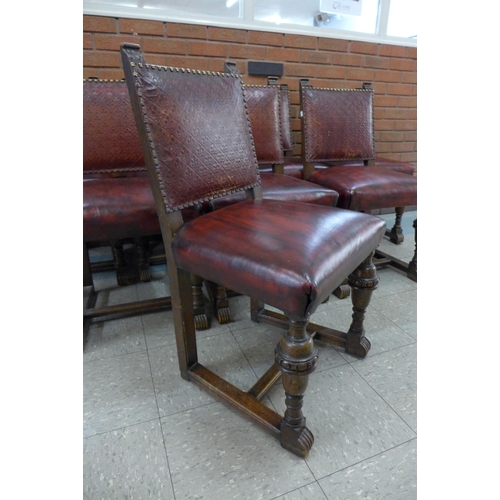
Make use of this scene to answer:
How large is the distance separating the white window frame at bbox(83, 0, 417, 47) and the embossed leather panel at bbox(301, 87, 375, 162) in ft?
2.02

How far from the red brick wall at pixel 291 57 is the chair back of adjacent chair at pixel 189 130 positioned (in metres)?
1.06

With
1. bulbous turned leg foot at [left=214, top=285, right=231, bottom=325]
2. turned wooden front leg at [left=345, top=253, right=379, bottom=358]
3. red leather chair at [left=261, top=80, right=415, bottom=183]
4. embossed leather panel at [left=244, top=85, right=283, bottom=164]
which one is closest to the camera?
turned wooden front leg at [left=345, top=253, right=379, bottom=358]

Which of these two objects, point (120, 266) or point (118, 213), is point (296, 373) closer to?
point (118, 213)

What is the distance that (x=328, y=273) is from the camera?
78 cm

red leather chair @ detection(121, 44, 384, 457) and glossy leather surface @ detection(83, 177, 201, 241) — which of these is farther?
glossy leather surface @ detection(83, 177, 201, 241)

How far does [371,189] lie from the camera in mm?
1558

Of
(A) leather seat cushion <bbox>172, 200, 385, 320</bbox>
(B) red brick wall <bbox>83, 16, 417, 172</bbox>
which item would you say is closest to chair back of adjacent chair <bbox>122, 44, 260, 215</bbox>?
(A) leather seat cushion <bbox>172, 200, 385, 320</bbox>

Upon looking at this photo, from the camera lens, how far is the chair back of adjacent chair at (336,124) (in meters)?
1.91

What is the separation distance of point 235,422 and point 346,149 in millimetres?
1624

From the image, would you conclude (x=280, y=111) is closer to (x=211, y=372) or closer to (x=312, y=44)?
(x=312, y=44)

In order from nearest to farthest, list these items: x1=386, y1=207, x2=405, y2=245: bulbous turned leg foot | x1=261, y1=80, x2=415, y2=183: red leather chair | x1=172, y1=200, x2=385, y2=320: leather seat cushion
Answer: x1=172, y1=200, x2=385, y2=320: leather seat cushion, x1=261, y1=80, x2=415, y2=183: red leather chair, x1=386, y1=207, x2=405, y2=245: bulbous turned leg foot

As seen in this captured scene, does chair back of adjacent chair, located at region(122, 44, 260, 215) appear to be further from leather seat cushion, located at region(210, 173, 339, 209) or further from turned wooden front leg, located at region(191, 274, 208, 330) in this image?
turned wooden front leg, located at region(191, 274, 208, 330)

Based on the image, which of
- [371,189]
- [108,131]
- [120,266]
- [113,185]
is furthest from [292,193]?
[120,266]

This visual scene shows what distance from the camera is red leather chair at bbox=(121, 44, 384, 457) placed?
0.79 metres
